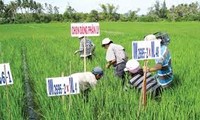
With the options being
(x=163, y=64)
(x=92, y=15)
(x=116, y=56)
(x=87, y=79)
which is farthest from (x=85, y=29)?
(x=92, y=15)

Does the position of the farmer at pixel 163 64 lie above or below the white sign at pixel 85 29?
below

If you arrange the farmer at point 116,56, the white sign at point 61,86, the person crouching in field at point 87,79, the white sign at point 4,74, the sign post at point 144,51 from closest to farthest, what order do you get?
the white sign at point 61,86, the white sign at point 4,74, the sign post at point 144,51, the person crouching in field at point 87,79, the farmer at point 116,56

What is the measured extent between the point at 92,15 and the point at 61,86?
49.5 metres

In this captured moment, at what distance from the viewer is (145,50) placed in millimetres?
4535

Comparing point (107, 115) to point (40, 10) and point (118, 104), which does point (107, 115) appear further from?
point (40, 10)

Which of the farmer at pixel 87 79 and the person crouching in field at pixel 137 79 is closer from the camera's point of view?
the person crouching in field at pixel 137 79

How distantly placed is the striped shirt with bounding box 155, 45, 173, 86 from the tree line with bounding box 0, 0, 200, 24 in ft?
131

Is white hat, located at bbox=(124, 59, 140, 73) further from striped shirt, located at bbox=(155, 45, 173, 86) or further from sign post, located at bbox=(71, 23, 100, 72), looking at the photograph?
sign post, located at bbox=(71, 23, 100, 72)

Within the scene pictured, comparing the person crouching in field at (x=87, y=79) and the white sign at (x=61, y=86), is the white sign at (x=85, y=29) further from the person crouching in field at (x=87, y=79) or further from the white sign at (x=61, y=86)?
the white sign at (x=61, y=86)

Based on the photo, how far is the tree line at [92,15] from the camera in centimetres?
5128

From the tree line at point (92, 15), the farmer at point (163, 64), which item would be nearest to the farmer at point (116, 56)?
the farmer at point (163, 64)

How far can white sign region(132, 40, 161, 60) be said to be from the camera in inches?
177

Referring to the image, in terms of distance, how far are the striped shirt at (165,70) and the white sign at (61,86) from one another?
143 cm

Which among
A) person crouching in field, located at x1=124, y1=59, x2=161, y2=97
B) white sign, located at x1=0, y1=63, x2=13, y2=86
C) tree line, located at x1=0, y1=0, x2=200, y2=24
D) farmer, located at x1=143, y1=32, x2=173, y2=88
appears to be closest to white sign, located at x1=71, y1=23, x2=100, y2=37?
farmer, located at x1=143, y1=32, x2=173, y2=88
